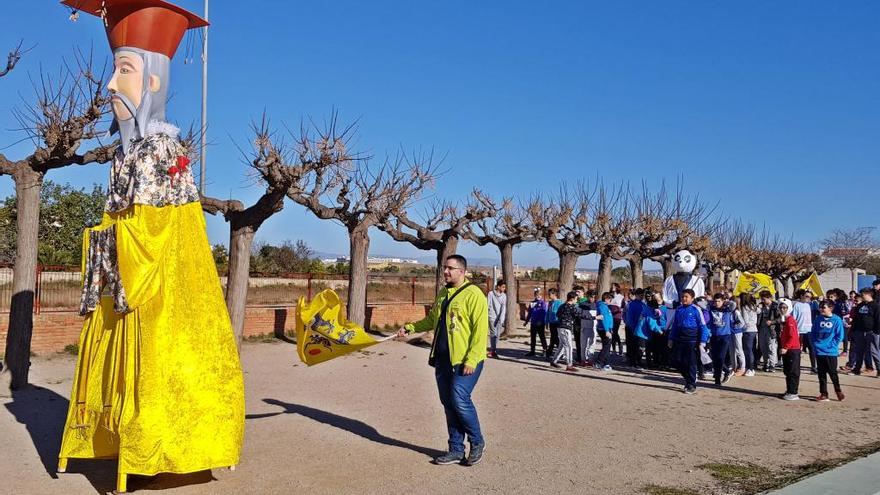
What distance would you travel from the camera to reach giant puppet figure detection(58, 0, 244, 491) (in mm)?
5879

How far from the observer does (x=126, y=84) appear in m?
6.50

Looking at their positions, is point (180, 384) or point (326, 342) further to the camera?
point (326, 342)

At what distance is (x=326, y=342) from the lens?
24.6 ft

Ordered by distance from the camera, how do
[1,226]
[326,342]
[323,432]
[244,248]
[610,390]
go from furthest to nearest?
[1,226]
[244,248]
[610,390]
[323,432]
[326,342]

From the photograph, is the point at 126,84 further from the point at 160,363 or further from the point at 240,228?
the point at 240,228

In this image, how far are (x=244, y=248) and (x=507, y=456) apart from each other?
8684mm

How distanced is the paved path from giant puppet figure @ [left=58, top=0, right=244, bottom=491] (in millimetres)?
4685

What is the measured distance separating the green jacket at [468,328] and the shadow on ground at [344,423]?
122 cm

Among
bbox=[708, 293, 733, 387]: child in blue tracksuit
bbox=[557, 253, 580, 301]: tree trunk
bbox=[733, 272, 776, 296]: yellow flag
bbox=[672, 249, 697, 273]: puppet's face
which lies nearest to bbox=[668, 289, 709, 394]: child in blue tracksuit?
bbox=[708, 293, 733, 387]: child in blue tracksuit

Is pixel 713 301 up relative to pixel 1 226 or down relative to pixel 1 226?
down

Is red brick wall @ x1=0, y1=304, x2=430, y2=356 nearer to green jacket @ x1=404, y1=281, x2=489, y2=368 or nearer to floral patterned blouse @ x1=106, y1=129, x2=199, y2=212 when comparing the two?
floral patterned blouse @ x1=106, y1=129, x2=199, y2=212

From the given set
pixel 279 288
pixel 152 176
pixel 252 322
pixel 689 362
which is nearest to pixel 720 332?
pixel 689 362

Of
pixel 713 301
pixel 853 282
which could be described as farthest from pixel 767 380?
pixel 853 282

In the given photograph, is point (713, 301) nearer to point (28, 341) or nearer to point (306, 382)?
point (306, 382)
